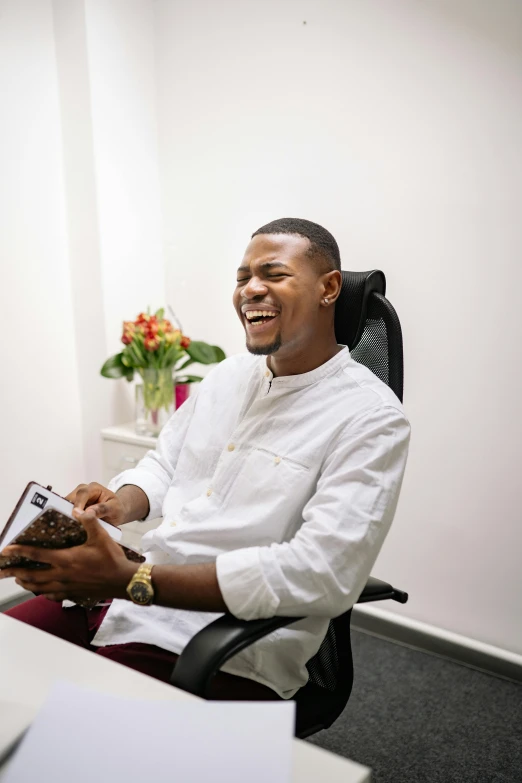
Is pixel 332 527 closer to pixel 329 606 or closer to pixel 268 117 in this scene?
pixel 329 606

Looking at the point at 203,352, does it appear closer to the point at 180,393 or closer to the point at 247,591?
the point at 180,393

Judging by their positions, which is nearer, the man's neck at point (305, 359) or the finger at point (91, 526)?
the finger at point (91, 526)

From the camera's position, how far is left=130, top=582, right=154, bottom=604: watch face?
104 centimetres

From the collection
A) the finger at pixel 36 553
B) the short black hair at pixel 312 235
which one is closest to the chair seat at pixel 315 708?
the finger at pixel 36 553

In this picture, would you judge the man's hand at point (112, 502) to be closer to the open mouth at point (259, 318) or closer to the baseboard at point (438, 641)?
the open mouth at point (259, 318)

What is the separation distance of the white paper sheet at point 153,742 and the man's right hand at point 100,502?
646 millimetres

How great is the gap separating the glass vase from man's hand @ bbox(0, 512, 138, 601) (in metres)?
1.49

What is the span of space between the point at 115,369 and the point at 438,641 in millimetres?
1525

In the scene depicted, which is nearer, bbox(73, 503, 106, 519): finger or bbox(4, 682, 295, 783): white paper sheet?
bbox(4, 682, 295, 783): white paper sheet

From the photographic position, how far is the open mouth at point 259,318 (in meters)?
1.33

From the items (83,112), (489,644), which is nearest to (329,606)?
(489,644)

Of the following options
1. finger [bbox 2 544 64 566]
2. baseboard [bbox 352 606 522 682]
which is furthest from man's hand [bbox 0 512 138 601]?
baseboard [bbox 352 606 522 682]

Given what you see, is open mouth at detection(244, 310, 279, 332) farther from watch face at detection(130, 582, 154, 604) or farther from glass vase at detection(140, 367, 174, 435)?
glass vase at detection(140, 367, 174, 435)

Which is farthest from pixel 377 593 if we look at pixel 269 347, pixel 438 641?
pixel 438 641
